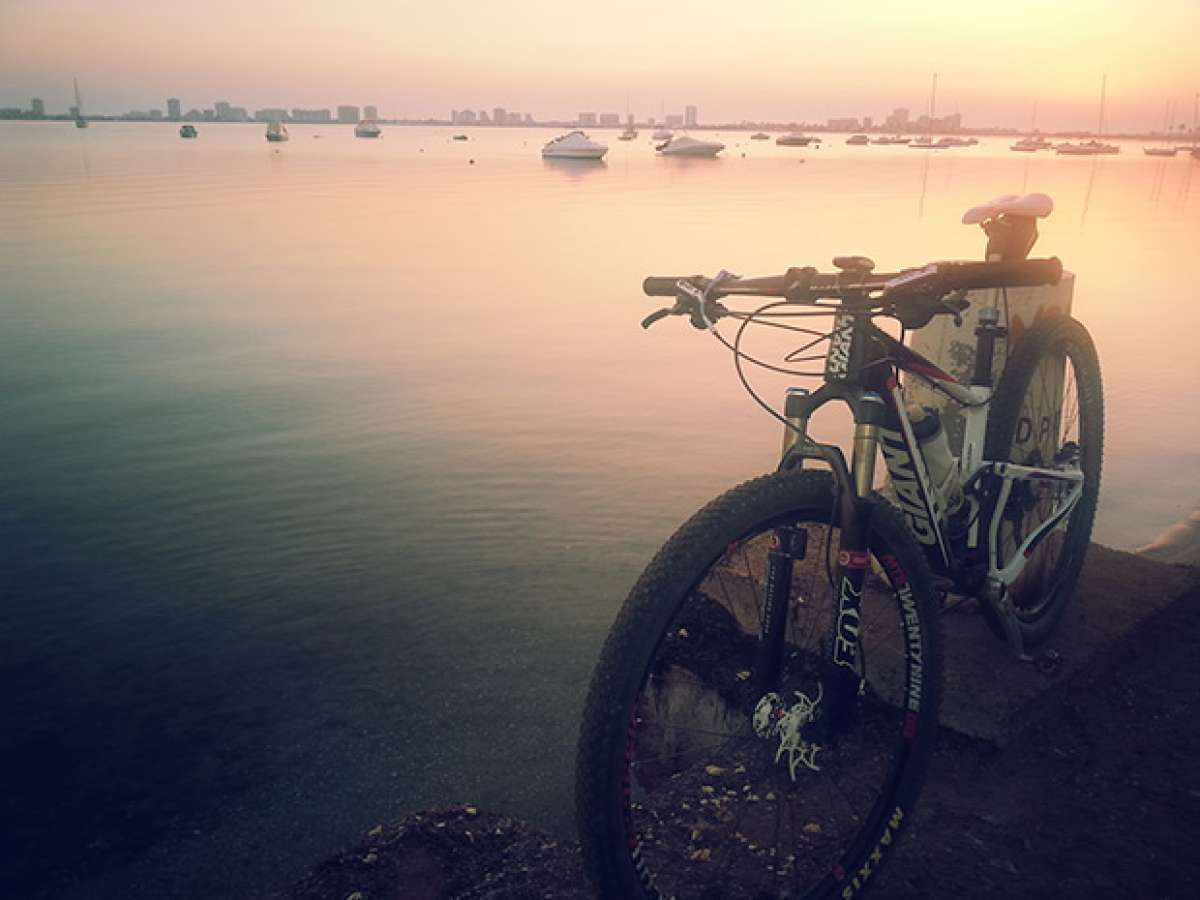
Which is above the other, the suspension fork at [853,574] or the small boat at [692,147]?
the small boat at [692,147]

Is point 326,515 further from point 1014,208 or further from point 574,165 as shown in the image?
point 574,165

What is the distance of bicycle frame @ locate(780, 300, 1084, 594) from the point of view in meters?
2.63

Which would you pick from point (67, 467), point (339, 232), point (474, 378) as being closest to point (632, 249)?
point (339, 232)

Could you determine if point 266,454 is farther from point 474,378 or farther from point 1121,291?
point 1121,291

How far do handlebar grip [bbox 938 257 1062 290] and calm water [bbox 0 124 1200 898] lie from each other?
9.34 feet

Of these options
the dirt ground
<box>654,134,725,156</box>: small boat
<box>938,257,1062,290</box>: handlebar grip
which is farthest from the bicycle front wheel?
<box>654,134,725,156</box>: small boat

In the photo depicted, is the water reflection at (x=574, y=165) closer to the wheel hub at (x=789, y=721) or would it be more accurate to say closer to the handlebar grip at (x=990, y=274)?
the handlebar grip at (x=990, y=274)

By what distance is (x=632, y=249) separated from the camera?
945 inches

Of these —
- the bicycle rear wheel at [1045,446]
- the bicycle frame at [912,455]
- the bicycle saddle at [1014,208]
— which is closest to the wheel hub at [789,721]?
the bicycle frame at [912,455]

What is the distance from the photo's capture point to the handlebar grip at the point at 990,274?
2592 mm

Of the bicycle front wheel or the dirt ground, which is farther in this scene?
the dirt ground

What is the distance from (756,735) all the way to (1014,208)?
101 inches

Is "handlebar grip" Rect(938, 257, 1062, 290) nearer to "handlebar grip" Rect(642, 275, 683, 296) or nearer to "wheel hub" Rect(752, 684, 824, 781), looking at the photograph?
"handlebar grip" Rect(642, 275, 683, 296)

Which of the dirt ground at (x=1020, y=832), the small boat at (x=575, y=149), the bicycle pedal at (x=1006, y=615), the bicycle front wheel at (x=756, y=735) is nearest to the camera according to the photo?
the bicycle front wheel at (x=756, y=735)
